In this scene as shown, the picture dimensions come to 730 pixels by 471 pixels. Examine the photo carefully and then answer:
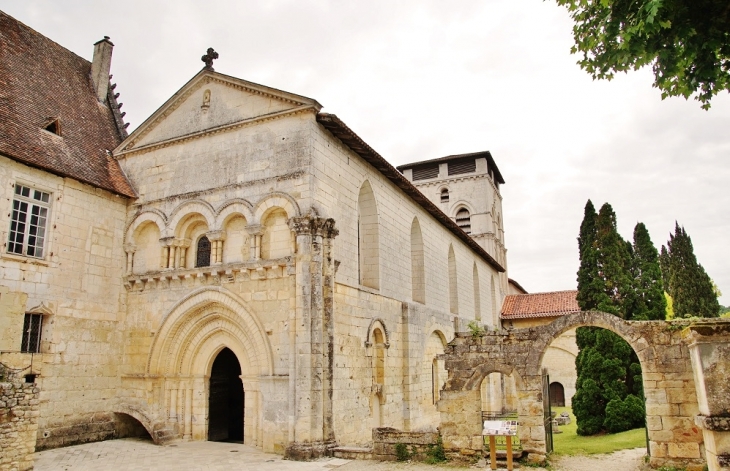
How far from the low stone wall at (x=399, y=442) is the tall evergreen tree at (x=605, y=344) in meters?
7.60

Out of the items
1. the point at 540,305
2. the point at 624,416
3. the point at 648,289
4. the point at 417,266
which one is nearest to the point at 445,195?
the point at 540,305

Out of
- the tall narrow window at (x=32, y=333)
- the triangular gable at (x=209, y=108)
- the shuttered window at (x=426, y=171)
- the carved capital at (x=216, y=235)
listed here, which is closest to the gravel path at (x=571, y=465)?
the carved capital at (x=216, y=235)

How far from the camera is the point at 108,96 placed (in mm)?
18328

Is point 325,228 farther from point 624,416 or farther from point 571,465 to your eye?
point 624,416

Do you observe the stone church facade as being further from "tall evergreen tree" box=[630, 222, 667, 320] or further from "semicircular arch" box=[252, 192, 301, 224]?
"tall evergreen tree" box=[630, 222, 667, 320]

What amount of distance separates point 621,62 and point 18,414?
12.3m

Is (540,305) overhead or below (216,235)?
overhead

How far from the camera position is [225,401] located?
15797 mm

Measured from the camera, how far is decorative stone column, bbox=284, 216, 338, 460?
1169 centimetres

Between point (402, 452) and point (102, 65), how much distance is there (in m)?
15.9

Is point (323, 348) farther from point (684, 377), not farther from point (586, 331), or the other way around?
point (586, 331)

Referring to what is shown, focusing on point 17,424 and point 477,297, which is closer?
point 17,424

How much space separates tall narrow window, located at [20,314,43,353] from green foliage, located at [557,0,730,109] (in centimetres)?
1322

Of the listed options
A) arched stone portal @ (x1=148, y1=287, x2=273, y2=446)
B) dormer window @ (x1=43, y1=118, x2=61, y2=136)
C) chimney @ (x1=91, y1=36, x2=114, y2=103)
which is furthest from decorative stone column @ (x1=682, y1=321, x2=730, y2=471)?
chimney @ (x1=91, y1=36, x2=114, y2=103)
